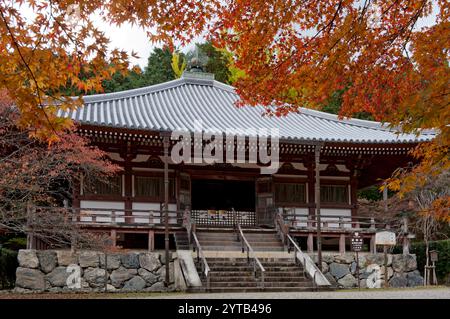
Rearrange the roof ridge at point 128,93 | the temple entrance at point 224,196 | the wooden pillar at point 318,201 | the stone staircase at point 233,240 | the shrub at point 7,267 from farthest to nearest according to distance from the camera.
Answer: the temple entrance at point 224,196, the shrub at point 7,267, the roof ridge at point 128,93, the stone staircase at point 233,240, the wooden pillar at point 318,201

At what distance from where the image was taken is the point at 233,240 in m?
17.1

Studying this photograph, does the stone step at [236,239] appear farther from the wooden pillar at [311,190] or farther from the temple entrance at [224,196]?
the temple entrance at [224,196]

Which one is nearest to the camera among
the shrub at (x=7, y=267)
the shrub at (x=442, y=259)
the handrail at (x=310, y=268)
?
the handrail at (x=310, y=268)

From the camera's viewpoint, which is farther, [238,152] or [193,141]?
[238,152]

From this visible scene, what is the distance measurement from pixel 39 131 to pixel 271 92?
5.22 meters

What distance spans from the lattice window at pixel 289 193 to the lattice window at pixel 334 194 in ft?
2.27

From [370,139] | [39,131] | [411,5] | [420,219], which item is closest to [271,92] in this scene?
[411,5]

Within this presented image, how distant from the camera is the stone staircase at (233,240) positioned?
16500 millimetres

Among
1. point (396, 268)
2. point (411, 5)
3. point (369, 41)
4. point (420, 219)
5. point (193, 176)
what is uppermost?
point (411, 5)

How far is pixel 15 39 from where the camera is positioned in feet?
19.9

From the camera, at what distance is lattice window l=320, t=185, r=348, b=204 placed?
774 inches

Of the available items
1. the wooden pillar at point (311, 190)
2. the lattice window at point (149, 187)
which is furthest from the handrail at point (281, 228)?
the lattice window at point (149, 187)

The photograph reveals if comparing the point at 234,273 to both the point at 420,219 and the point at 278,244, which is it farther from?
the point at 420,219

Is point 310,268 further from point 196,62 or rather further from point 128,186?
point 196,62
